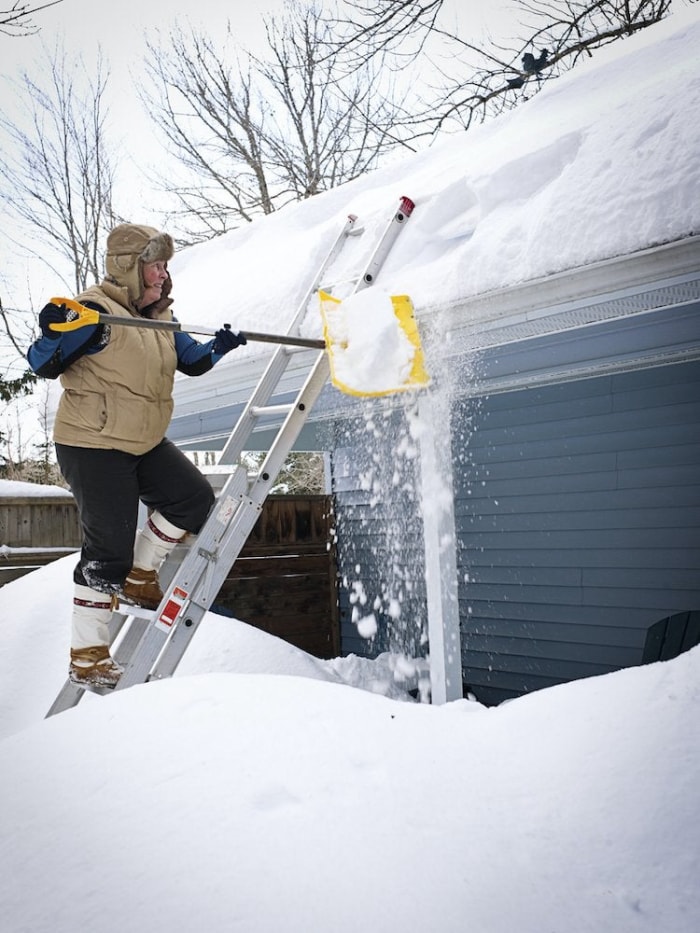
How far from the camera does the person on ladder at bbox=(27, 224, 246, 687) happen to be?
2623 mm

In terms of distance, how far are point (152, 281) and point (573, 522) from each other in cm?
339

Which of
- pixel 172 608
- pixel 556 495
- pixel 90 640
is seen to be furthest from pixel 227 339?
pixel 556 495

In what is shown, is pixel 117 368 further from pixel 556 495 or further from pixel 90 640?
pixel 556 495

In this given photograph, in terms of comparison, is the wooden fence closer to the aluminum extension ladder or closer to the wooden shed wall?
the wooden shed wall

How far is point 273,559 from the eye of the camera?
6.43 metres

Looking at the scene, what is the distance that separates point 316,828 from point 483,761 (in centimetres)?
41

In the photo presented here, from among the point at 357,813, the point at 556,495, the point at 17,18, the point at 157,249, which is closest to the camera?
the point at 357,813

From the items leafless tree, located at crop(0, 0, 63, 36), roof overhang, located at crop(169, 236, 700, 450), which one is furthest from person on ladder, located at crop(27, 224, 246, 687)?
leafless tree, located at crop(0, 0, 63, 36)

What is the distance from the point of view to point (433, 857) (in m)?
1.29

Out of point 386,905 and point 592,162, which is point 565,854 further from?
point 592,162

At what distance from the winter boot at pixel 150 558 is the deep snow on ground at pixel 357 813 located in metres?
0.91

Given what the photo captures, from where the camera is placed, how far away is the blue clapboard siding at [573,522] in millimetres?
4629

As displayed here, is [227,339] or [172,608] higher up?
[227,339]

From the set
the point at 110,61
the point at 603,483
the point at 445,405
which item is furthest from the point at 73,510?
the point at 110,61
